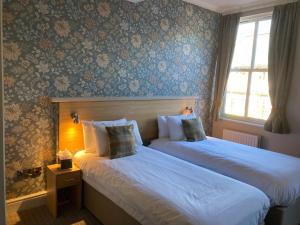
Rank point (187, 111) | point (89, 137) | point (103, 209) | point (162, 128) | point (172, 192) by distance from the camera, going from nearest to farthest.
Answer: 1. point (172, 192)
2. point (103, 209)
3. point (89, 137)
4. point (162, 128)
5. point (187, 111)

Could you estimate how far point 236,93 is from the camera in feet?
14.2

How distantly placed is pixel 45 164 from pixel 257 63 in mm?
3497

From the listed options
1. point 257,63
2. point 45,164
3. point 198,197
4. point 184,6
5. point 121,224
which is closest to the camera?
point 198,197

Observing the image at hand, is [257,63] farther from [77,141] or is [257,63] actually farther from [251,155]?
[77,141]

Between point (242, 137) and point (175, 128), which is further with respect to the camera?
point (242, 137)

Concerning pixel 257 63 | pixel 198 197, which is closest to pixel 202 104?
pixel 257 63

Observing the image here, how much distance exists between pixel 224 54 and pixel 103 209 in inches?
129

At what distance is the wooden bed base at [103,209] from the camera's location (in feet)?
6.61

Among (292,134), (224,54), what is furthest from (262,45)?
(292,134)

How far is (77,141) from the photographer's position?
112 inches

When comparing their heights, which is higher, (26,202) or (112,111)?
(112,111)

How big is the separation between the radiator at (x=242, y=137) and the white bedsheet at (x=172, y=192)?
6.28ft

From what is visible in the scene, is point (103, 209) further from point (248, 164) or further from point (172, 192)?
point (248, 164)

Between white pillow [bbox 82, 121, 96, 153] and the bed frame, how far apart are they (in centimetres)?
11
